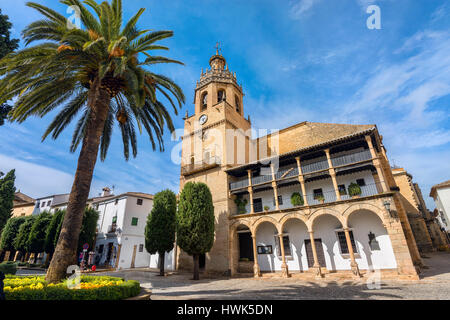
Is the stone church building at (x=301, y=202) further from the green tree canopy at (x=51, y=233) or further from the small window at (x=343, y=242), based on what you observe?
the green tree canopy at (x=51, y=233)

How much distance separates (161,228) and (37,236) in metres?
18.6

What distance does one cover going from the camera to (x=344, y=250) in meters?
16.3

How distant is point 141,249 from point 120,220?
459cm

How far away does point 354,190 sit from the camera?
16297 millimetres

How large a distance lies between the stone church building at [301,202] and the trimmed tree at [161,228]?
10.8ft

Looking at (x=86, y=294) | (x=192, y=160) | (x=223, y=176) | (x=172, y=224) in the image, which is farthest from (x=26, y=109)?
(x=192, y=160)

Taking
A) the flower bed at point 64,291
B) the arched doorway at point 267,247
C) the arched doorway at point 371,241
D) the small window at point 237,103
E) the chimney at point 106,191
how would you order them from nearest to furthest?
the flower bed at point 64,291, the arched doorway at point 371,241, the arched doorway at point 267,247, the small window at point 237,103, the chimney at point 106,191

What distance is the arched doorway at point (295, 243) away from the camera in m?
17.7

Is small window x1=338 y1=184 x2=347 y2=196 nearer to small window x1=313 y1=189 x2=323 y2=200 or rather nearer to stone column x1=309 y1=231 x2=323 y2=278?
small window x1=313 y1=189 x2=323 y2=200

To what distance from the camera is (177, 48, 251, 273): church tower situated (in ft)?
67.7

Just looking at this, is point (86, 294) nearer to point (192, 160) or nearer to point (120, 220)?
point (192, 160)

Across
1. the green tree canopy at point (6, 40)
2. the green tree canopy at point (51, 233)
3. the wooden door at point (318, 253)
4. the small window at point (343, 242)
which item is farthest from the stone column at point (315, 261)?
the green tree canopy at point (51, 233)

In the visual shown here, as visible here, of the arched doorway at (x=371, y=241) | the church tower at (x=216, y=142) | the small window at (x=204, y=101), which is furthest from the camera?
the small window at (x=204, y=101)

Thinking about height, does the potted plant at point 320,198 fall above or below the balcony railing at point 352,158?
below
